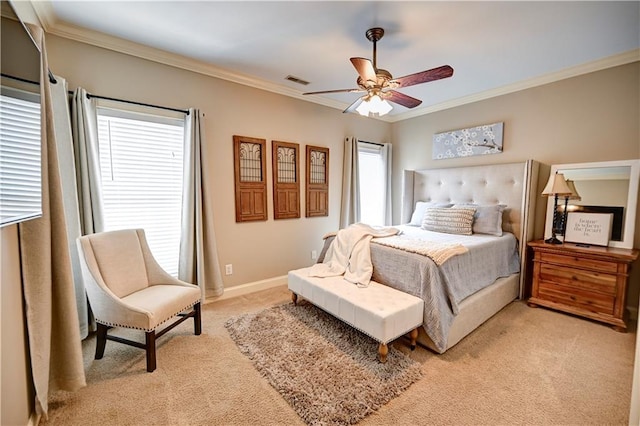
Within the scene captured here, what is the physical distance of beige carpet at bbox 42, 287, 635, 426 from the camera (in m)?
1.56

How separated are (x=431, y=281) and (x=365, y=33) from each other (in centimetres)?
218

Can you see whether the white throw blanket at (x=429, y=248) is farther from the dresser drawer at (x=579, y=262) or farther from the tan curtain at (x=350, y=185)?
the tan curtain at (x=350, y=185)

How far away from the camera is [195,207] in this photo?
2.88 m

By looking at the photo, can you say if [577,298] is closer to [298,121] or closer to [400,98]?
[400,98]

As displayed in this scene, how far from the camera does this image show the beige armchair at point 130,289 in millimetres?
1909

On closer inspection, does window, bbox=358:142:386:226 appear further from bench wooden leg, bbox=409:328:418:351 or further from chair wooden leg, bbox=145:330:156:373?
chair wooden leg, bbox=145:330:156:373

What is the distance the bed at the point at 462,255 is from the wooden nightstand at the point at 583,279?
0.83 feet

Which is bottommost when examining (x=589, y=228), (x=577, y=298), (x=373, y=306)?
(x=577, y=298)

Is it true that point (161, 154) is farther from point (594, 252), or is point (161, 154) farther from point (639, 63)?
point (639, 63)

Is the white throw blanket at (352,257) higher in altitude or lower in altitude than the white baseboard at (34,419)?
higher

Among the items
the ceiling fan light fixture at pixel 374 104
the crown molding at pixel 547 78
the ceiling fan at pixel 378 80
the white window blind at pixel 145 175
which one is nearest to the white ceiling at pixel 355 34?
the crown molding at pixel 547 78

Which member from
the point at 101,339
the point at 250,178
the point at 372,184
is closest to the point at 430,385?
the point at 101,339

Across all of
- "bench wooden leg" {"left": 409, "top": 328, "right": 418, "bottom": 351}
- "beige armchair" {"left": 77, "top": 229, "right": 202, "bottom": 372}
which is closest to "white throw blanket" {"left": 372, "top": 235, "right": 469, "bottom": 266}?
"bench wooden leg" {"left": 409, "top": 328, "right": 418, "bottom": 351}

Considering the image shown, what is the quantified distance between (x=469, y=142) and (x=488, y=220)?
1.25 metres
